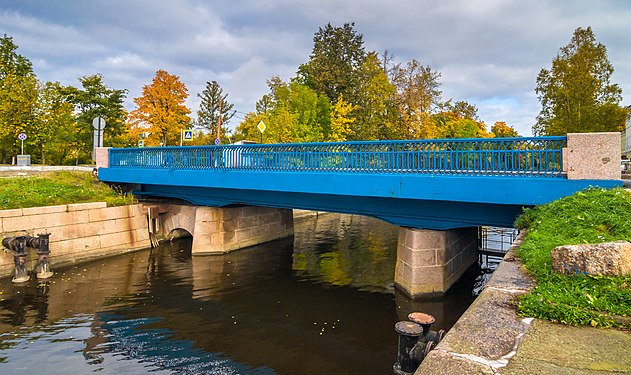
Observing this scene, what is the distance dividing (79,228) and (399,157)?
1251 cm

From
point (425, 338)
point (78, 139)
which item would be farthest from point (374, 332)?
point (78, 139)

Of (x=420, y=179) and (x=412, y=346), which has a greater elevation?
(x=420, y=179)

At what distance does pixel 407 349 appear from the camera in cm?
395

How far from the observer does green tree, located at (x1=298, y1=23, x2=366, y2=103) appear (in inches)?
1503

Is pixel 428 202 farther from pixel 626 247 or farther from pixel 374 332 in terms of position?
pixel 626 247

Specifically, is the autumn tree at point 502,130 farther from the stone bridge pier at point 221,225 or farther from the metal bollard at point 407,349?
the metal bollard at point 407,349

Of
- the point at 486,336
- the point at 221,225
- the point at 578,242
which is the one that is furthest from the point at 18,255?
the point at 578,242

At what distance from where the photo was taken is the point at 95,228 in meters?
15.3

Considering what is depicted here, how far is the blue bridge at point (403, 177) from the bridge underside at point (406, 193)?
2 cm

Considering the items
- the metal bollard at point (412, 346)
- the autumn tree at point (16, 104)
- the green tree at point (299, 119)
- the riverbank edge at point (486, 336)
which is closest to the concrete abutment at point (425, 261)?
the riverbank edge at point (486, 336)

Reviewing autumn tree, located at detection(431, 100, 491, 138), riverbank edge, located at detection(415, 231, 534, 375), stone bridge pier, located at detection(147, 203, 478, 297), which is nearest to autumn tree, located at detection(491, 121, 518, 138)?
autumn tree, located at detection(431, 100, 491, 138)

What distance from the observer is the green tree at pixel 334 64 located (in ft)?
125

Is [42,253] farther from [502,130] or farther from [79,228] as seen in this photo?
[502,130]

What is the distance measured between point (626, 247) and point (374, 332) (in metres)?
5.75
